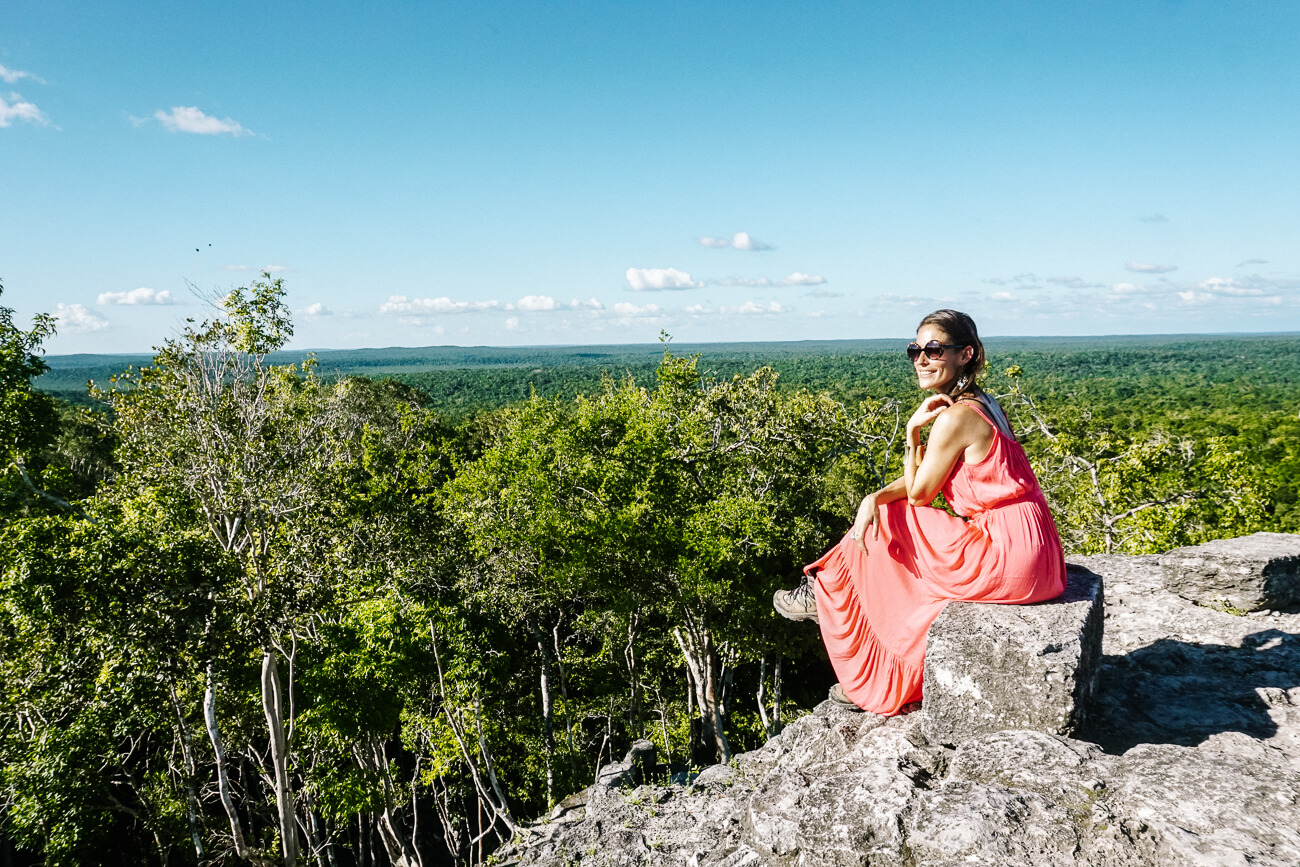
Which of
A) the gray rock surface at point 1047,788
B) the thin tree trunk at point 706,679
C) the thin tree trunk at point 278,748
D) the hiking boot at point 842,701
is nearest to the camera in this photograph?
the gray rock surface at point 1047,788

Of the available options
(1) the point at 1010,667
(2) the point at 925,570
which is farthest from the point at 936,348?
(1) the point at 1010,667

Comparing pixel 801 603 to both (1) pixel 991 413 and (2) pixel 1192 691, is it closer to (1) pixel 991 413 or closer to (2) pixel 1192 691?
(1) pixel 991 413

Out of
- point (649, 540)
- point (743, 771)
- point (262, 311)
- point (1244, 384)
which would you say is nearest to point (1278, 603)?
point (743, 771)

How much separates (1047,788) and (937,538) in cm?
166

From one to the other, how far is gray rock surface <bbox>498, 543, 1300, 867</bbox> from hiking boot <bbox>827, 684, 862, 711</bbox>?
0.13 m

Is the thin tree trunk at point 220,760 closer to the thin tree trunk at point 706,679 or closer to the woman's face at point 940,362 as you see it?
the thin tree trunk at point 706,679

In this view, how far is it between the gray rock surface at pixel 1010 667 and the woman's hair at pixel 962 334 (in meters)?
1.61

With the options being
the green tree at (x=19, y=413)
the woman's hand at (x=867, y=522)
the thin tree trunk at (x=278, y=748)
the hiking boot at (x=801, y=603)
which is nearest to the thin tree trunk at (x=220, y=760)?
the thin tree trunk at (x=278, y=748)

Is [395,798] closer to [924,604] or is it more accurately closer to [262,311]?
[262,311]

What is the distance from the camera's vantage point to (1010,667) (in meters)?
4.39

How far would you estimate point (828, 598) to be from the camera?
17.7 feet

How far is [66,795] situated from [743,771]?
36.0ft

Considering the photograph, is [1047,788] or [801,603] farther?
[801,603]

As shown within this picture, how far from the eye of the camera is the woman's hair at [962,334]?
4633 millimetres
